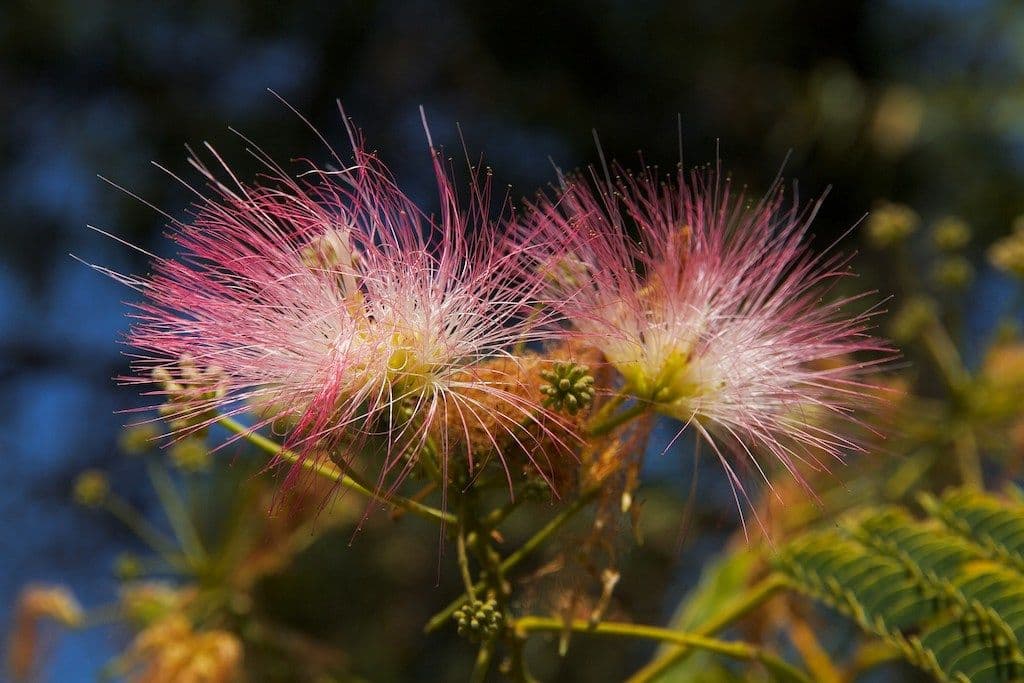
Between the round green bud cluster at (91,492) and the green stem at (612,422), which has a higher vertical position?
the green stem at (612,422)

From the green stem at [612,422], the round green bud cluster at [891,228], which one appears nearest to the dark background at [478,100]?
the round green bud cluster at [891,228]

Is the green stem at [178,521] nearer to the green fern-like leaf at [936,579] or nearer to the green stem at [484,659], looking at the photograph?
the green stem at [484,659]

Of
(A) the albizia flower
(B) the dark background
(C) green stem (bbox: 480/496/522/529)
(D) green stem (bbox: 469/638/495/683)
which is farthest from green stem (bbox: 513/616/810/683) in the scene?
(B) the dark background

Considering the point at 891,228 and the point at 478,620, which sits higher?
the point at 891,228

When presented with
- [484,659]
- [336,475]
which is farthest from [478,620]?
[336,475]

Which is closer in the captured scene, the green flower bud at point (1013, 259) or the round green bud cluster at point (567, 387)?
the round green bud cluster at point (567, 387)

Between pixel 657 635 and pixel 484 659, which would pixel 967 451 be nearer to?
pixel 657 635

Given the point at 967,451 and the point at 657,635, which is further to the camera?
the point at 967,451
